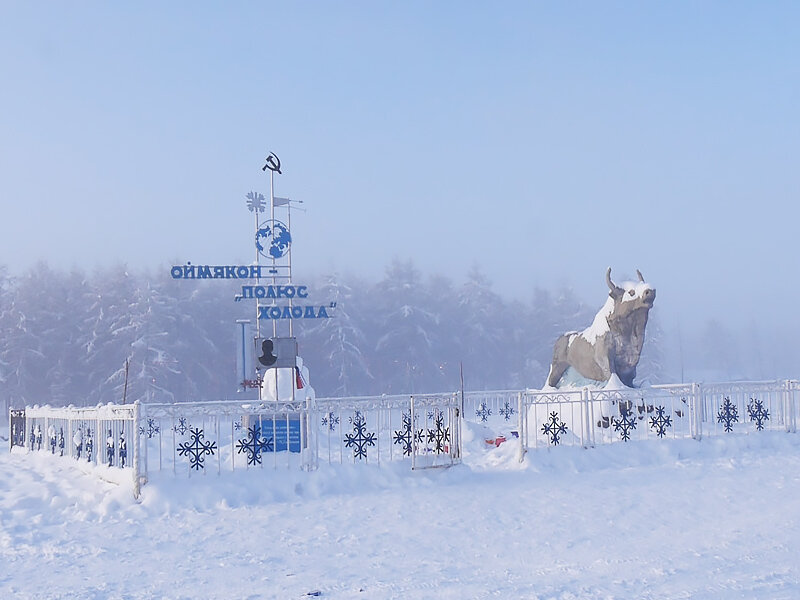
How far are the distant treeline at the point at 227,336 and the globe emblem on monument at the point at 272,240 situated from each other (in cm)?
2413

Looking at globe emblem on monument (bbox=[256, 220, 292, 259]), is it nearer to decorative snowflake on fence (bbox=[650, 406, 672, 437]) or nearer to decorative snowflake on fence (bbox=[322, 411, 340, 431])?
decorative snowflake on fence (bbox=[322, 411, 340, 431])

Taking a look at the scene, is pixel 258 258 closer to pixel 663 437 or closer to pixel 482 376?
pixel 663 437

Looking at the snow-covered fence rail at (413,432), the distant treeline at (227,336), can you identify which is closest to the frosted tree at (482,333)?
the distant treeline at (227,336)

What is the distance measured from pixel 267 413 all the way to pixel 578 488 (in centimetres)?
486

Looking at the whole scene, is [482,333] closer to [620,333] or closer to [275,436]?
[620,333]

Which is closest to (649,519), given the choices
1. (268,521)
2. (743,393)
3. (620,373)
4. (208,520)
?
(268,521)

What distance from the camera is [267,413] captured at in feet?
39.4

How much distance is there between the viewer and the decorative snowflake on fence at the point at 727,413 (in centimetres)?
1549

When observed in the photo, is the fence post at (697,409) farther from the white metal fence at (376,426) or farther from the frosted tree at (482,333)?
the frosted tree at (482,333)

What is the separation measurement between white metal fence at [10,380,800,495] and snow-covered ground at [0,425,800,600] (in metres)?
0.39

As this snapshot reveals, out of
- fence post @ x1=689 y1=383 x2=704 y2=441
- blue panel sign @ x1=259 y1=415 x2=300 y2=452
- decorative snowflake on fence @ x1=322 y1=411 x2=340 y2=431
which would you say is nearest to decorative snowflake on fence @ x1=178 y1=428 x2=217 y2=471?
blue panel sign @ x1=259 y1=415 x2=300 y2=452

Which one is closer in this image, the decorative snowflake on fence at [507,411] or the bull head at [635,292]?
the bull head at [635,292]

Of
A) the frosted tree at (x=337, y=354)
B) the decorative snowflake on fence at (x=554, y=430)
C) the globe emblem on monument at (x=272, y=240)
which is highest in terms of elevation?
the globe emblem on monument at (x=272, y=240)

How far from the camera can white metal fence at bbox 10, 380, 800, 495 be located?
1184 centimetres
